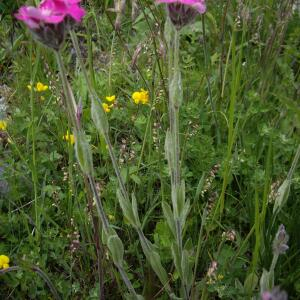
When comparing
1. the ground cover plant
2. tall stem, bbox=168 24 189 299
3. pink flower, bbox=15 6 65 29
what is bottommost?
the ground cover plant

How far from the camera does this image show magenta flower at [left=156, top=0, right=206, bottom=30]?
0.84 meters

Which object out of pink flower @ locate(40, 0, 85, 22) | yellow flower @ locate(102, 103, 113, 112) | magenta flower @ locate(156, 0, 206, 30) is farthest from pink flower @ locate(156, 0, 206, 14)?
yellow flower @ locate(102, 103, 113, 112)

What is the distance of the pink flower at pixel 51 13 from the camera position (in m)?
0.74

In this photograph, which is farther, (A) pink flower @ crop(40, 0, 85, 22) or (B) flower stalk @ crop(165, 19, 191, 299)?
(B) flower stalk @ crop(165, 19, 191, 299)

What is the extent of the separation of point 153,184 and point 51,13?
0.86 metres

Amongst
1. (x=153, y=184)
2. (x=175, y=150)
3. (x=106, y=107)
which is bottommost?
(x=153, y=184)

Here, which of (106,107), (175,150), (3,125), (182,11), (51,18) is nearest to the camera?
(51,18)

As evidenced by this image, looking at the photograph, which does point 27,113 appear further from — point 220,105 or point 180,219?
point 180,219

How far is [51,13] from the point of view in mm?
752

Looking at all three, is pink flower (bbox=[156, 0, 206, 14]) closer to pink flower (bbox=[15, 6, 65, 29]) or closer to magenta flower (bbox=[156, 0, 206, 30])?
magenta flower (bbox=[156, 0, 206, 30])

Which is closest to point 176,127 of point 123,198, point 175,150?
point 175,150

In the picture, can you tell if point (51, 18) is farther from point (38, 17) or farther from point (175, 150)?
point (175, 150)

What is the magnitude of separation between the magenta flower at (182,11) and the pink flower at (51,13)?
0.56 feet

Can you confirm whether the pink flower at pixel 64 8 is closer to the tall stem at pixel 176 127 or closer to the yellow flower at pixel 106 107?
the tall stem at pixel 176 127
